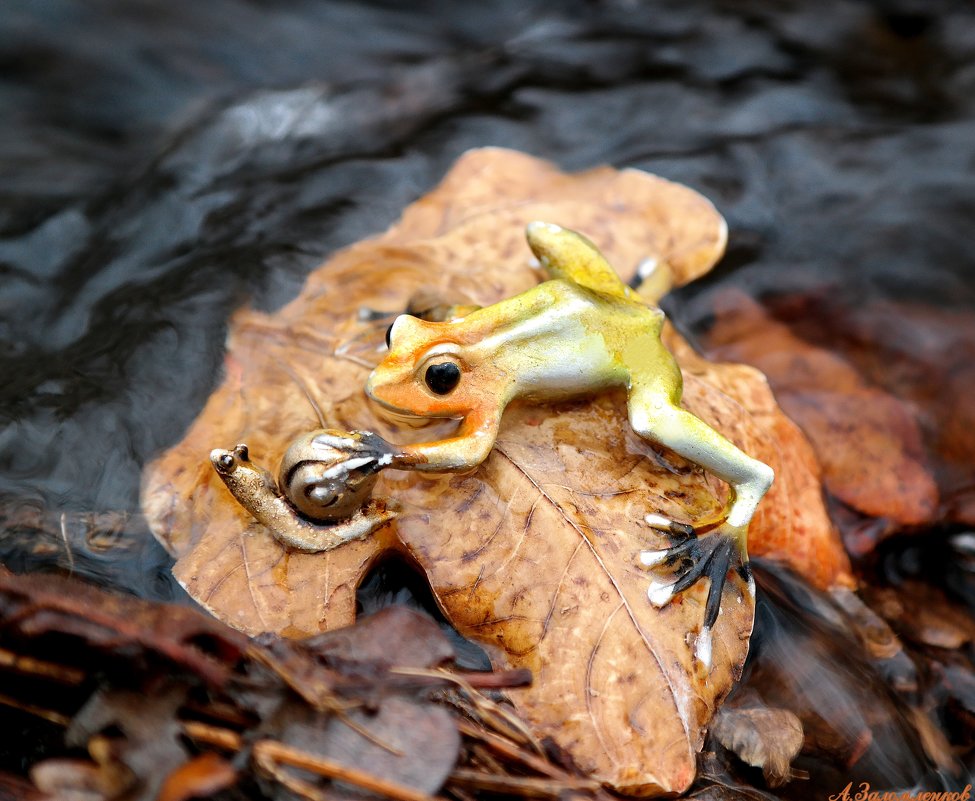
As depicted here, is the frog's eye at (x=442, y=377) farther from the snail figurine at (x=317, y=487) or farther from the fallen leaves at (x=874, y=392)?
the fallen leaves at (x=874, y=392)

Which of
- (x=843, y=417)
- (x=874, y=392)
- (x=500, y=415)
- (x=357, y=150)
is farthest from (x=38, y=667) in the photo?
(x=874, y=392)

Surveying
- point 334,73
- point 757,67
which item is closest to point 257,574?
point 334,73

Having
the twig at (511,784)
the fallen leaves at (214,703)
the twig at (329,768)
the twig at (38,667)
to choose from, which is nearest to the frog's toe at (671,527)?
the fallen leaves at (214,703)

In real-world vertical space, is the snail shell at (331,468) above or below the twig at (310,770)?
above

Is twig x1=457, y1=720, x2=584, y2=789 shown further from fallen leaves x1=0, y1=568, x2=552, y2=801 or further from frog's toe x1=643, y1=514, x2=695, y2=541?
frog's toe x1=643, y1=514, x2=695, y2=541

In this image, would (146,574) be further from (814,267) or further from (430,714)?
(814,267)

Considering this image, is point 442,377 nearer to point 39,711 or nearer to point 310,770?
point 310,770

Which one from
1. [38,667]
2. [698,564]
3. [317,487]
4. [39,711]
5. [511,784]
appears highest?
[317,487]
